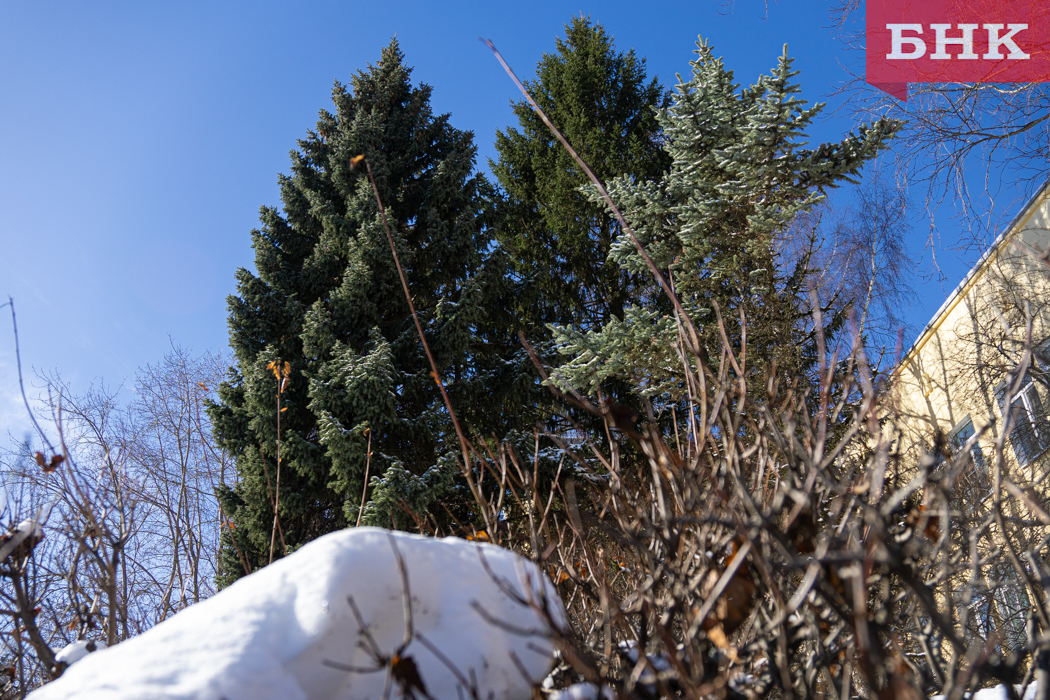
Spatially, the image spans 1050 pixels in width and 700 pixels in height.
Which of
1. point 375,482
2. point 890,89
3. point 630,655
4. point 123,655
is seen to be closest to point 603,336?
point 375,482

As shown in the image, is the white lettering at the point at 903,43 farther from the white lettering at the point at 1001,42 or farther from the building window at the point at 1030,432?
the building window at the point at 1030,432


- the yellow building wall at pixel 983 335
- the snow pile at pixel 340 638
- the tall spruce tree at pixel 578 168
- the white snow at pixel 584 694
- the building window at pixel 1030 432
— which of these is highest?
the tall spruce tree at pixel 578 168

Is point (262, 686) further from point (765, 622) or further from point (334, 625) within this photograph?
point (765, 622)

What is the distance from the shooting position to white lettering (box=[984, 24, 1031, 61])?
4.80 m

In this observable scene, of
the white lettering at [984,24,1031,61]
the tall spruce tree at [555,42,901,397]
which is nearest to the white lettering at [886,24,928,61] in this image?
the white lettering at [984,24,1031,61]

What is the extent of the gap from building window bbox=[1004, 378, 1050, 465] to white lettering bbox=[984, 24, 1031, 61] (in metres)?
3.65


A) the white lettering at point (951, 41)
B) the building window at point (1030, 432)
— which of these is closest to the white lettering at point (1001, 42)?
the white lettering at point (951, 41)

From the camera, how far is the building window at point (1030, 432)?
22.3 ft

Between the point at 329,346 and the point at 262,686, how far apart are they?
7172 millimetres

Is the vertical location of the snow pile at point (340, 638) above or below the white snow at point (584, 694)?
above

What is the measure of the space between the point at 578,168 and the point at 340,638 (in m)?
10.6

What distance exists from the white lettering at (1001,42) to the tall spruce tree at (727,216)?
179 cm

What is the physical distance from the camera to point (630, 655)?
1.38 meters

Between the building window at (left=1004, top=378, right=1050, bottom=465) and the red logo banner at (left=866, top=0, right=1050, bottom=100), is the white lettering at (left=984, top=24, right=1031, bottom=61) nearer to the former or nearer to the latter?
the red logo banner at (left=866, top=0, right=1050, bottom=100)
